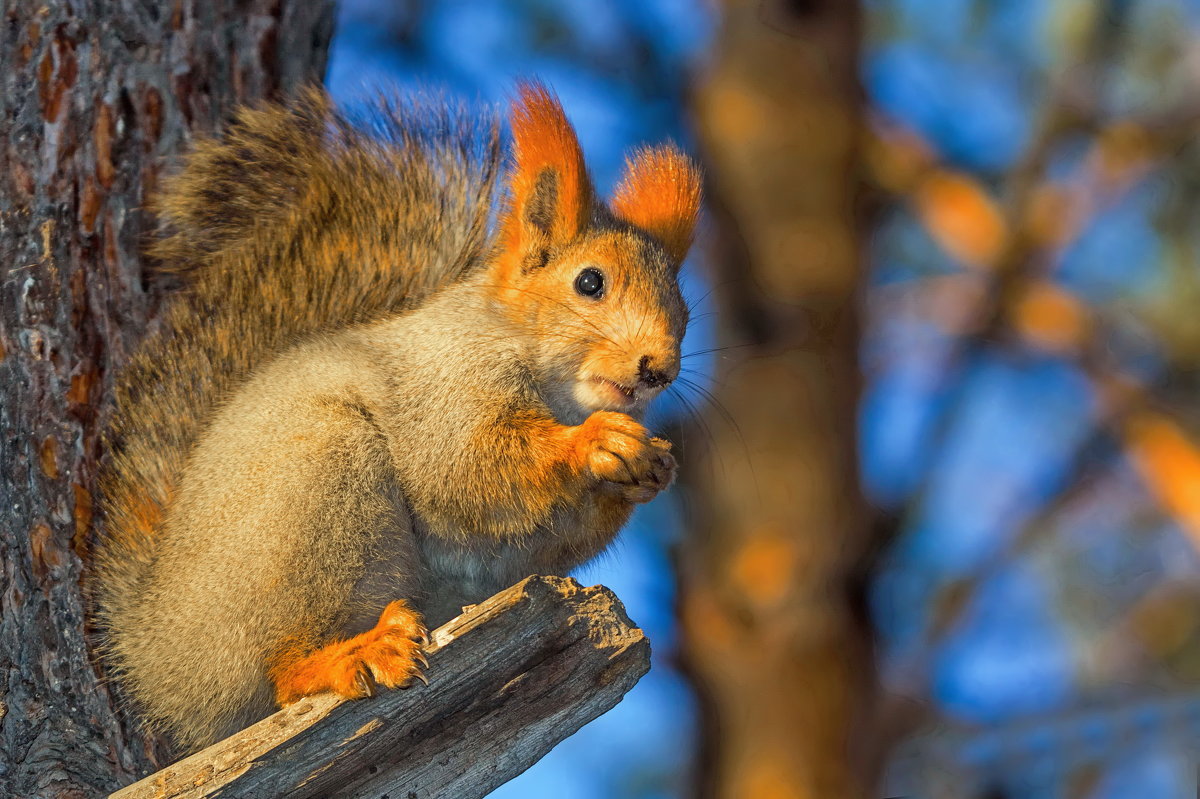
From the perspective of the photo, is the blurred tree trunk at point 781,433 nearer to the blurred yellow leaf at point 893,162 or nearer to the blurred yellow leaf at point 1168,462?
the blurred yellow leaf at point 893,162

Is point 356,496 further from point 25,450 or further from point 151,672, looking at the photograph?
point 25,450

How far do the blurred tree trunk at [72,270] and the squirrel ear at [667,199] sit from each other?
814 mm

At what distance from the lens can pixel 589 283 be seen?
2.26 meters

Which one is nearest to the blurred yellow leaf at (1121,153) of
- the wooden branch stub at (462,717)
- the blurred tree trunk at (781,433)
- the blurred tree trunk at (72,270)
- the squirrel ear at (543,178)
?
the blurred tree trunk at (781,433)

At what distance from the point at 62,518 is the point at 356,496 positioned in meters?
0.56

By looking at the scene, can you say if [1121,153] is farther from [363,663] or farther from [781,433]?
[363,663]

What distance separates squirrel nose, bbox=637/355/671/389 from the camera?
2.11m

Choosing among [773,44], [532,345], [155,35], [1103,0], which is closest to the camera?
[532,345]

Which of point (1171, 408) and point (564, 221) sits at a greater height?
point (1171, 408)

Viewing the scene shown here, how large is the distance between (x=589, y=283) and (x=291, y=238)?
570mm

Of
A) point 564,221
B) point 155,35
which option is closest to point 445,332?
point 564,221

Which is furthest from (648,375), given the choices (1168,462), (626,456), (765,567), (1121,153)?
(1121,153)

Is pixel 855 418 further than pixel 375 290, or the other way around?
pixel 855 418

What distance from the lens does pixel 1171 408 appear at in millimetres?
4832
